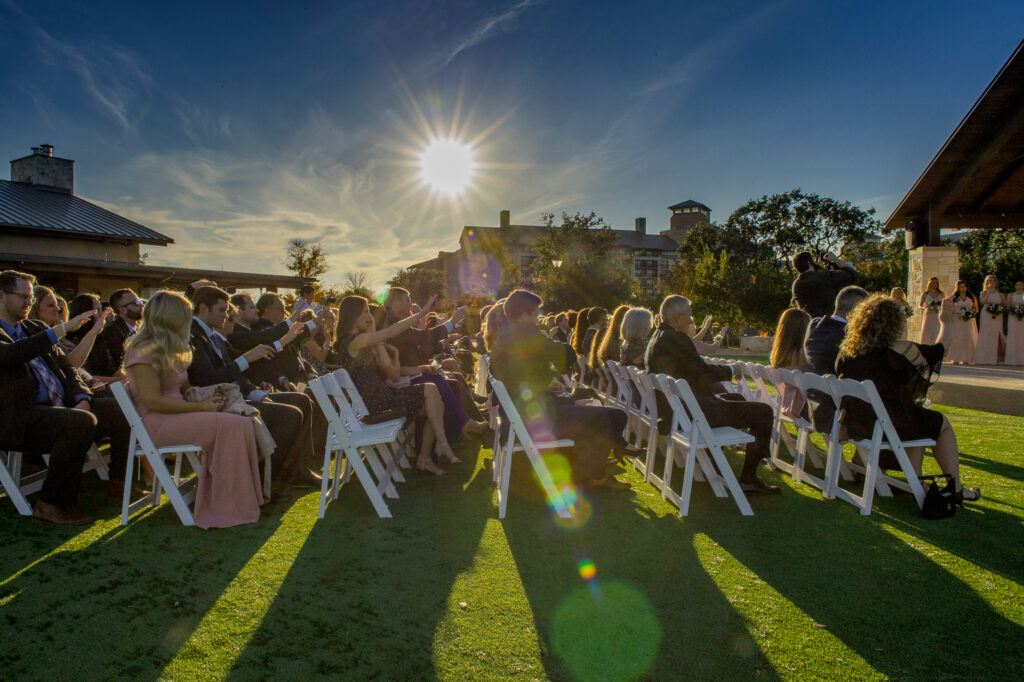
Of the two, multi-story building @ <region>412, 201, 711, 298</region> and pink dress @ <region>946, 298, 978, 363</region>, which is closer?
pink dress @ <region>946, 298, 978, 363</region>

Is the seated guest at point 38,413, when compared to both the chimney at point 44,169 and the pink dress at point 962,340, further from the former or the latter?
the chimney at point 44,169

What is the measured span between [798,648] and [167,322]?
13.6 feet

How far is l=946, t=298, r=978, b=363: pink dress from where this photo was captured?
41.7 feet

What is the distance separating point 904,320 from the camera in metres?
4.07

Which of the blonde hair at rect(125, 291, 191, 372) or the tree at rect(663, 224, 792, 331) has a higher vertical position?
the tree at rect(663, 224, 792, 331)

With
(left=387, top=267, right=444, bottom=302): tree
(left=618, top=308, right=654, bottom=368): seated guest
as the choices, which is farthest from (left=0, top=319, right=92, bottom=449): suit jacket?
(left=387, top=267, right=444, bottom=302): tree

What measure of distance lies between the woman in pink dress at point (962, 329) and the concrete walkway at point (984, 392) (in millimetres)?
2398

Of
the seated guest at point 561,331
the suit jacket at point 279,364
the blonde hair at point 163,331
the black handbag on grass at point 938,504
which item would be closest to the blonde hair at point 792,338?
the black handbag on grass at point 938,504

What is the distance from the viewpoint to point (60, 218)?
790 inches

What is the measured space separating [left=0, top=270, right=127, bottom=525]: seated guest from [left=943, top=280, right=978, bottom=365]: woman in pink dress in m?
14.7

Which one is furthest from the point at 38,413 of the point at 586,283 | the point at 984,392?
the point at 586,283

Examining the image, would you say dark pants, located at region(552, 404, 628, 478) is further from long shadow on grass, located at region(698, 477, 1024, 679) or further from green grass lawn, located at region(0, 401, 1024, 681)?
long shadow on grass, located at region(698, 477, 1024, 679)

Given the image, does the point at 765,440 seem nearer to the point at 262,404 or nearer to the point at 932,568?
the point at 932,568

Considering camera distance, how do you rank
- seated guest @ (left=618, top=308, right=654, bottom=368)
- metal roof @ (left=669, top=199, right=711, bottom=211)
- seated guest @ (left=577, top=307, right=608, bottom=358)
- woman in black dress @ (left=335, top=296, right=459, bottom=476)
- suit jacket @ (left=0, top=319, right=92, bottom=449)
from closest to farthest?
suit jacket @ (left=0, top=319, right=92, bottom=449) → woman in black dress @ (left=335, top=296, right=459, bottom=476) → seated guest @ (left=618, top=308, right=654, bottom=368) → seated guest @ (left=577, top=307, right=608, bottom=358) → metal roof @ (left=669, top=199, right=711, bottom=211)
